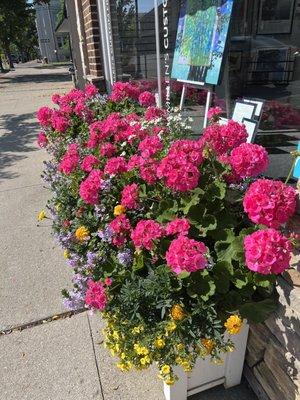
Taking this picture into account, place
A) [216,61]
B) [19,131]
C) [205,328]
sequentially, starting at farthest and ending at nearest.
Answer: [19,131]
[216,61]
[205,328]

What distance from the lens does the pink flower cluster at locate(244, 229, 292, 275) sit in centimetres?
147

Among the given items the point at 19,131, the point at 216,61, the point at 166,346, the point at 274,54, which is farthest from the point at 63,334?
the point at 19,131

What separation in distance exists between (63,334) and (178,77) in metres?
3.39

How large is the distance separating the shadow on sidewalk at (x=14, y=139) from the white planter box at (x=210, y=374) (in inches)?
193

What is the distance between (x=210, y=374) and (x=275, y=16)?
4912 mm

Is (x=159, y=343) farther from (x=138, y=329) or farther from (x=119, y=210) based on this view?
(x=119, y=210)

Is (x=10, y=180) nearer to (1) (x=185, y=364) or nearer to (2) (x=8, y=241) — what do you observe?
(2) (x=8, y=241)

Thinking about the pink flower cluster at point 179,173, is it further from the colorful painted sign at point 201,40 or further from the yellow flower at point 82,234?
the colorful painted sign at point 201,40

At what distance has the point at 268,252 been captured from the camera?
1466 mm

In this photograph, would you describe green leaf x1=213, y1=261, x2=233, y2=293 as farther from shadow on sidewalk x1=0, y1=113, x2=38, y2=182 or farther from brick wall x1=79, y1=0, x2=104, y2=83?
brick wall x1=79, y1=0, x2=104, y2=83

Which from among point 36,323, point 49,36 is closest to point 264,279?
point 36,323

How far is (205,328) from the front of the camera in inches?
72.9

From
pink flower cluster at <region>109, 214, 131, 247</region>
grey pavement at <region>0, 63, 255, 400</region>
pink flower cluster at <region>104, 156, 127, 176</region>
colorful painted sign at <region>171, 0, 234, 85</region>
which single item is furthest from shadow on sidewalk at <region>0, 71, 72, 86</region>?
pink flower cluster at <region>109, 214, 131, 247</region>

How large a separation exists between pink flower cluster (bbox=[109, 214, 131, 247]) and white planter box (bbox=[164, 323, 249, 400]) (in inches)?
30.7
